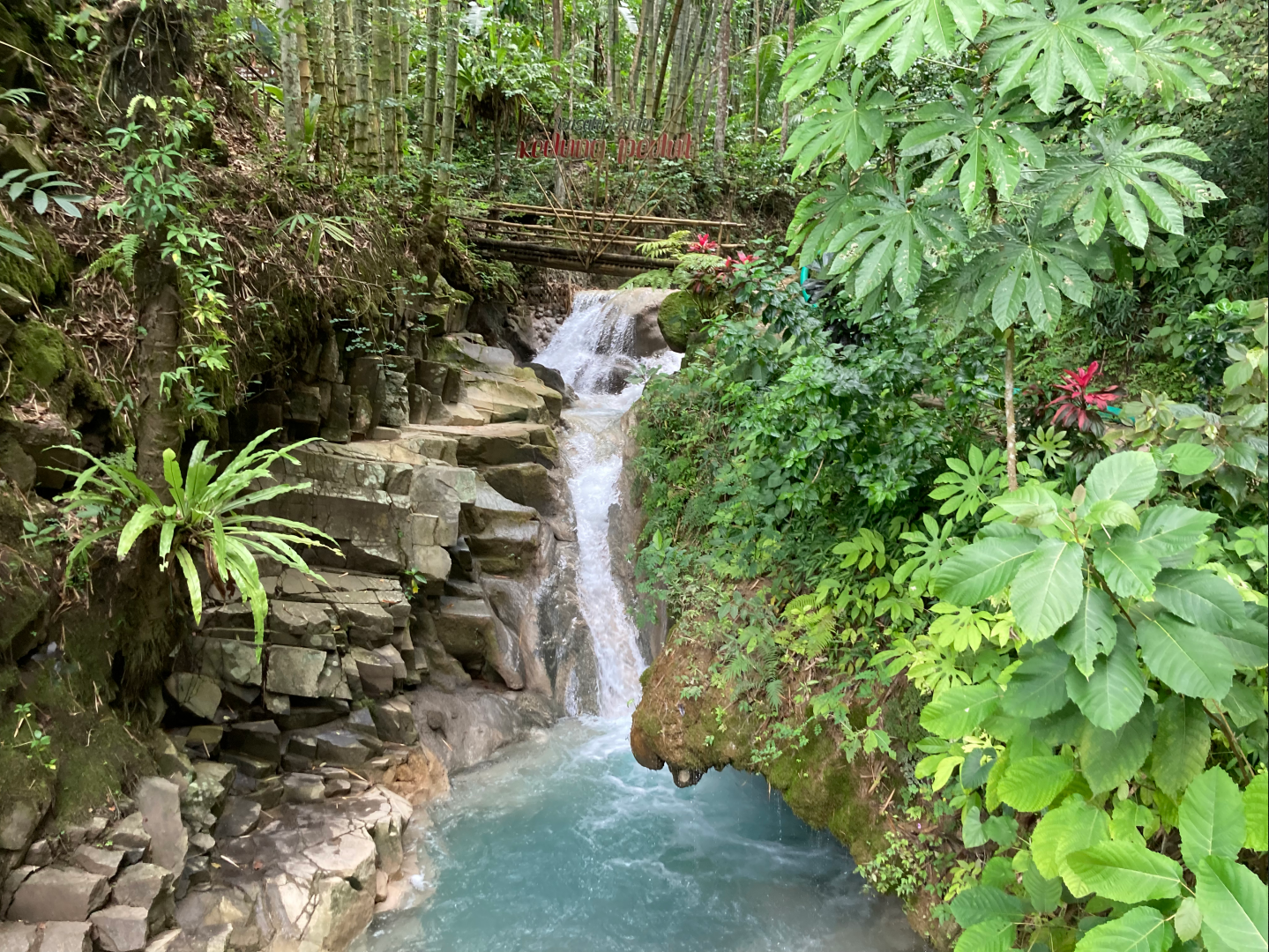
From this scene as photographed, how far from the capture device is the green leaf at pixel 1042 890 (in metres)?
2.61

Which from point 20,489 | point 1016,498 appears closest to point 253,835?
point 20,489

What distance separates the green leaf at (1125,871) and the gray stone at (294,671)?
17.2 feet

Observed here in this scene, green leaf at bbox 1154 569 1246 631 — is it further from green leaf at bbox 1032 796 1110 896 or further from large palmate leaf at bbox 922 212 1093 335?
large palmate leaf at bbox 922 212 1093 335

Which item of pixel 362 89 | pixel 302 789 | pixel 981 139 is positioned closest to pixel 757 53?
pixel 362 89

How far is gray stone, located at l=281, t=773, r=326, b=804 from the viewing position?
17.5 feet

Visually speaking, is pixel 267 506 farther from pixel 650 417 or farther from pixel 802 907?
pixel 802 907

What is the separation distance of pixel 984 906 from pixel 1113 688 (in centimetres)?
125

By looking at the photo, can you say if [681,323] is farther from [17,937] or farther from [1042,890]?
[17,937]

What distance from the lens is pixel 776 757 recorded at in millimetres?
4707

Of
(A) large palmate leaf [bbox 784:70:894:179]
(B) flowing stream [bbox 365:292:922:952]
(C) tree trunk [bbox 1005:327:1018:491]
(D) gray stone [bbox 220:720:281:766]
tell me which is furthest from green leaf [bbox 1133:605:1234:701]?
(D) gray stone [bbox 220:720:281:766]

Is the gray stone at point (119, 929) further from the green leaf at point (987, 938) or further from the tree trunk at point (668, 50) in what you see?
the tree trunk at point (668, 50)

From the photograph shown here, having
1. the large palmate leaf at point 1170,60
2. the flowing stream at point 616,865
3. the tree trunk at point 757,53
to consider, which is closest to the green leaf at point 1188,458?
the large palmate leaf at point 1170,60

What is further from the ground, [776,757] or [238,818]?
[776,757]

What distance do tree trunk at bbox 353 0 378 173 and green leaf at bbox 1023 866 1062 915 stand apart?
867cm
